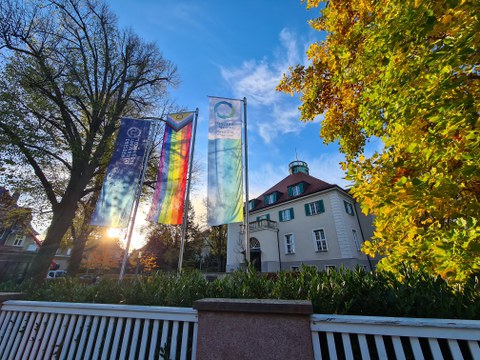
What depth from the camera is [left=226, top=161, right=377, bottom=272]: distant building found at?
19672 millimetres

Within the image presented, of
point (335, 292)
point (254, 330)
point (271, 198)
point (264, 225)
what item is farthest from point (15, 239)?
point (335, 292)

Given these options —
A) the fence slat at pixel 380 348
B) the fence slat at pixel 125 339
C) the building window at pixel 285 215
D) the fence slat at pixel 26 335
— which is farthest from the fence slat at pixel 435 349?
the building window at pixel 285 215

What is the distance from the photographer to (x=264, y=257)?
75.3 ft

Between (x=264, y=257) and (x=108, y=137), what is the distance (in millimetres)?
18207

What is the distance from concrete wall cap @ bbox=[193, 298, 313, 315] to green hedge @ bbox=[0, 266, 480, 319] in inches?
22.7

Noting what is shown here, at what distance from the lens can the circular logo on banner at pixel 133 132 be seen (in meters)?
9.78

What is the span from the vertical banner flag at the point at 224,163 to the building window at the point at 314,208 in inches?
629

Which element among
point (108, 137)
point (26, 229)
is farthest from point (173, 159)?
point (26, 229)

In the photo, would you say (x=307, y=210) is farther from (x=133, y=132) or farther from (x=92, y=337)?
(x=92, y=337)

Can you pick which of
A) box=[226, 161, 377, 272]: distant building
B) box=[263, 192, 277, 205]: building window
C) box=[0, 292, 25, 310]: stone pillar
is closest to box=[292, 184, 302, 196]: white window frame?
box=[226, 161, 377, 272]: distant building

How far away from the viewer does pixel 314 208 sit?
72.0 ft

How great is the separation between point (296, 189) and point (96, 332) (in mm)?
23248

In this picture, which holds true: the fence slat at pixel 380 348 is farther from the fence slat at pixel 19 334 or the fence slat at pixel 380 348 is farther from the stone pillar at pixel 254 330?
the fence slat at pixel 19 334

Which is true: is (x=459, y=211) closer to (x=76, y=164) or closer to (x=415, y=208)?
(x=415, y=208)
